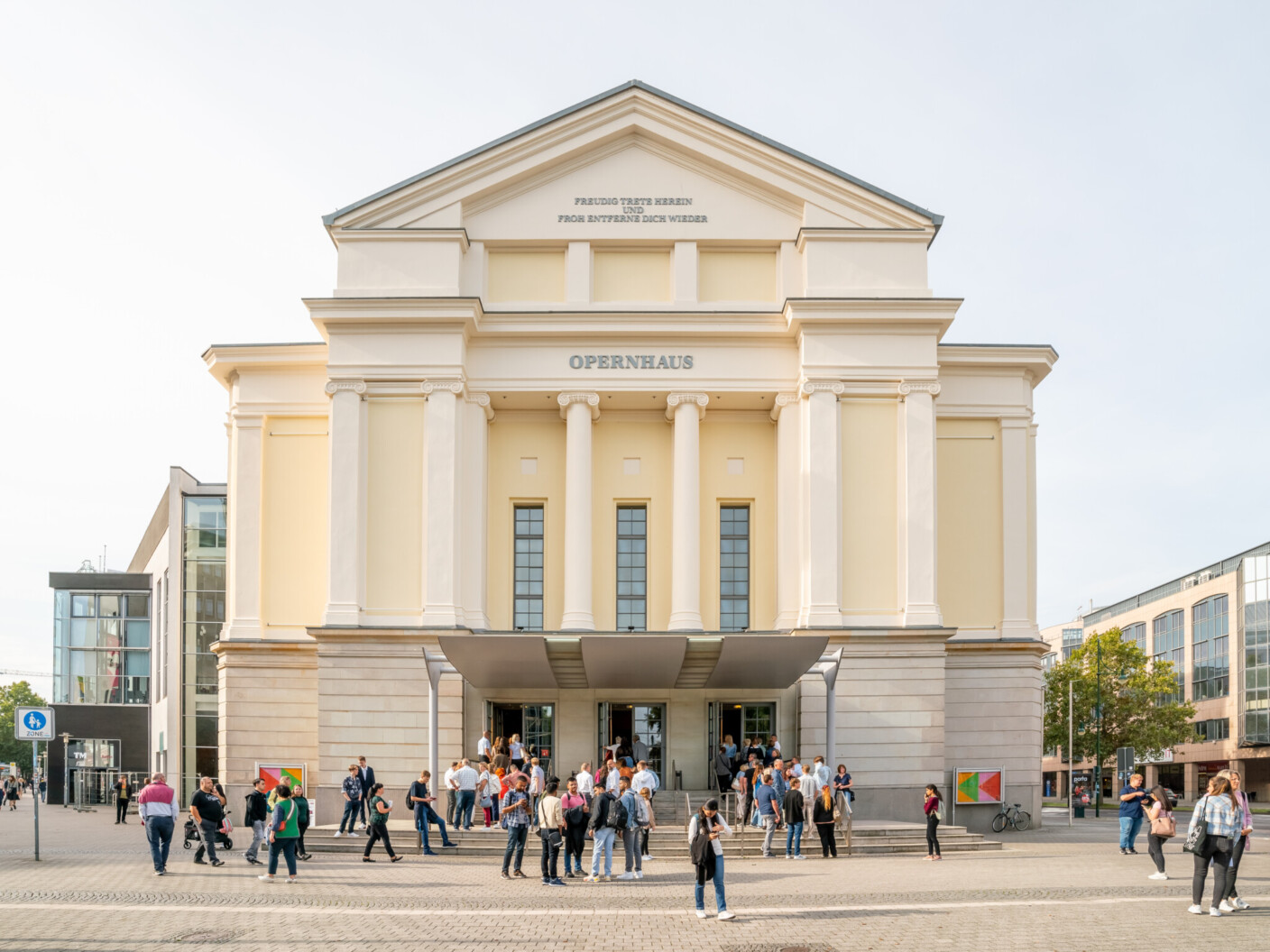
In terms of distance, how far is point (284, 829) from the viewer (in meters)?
21.2

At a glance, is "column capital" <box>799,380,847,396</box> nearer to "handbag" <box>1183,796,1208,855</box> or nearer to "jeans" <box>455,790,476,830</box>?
"jeans" <box>455,790,476,830</box>

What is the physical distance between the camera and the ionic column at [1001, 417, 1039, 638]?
36.9 metres

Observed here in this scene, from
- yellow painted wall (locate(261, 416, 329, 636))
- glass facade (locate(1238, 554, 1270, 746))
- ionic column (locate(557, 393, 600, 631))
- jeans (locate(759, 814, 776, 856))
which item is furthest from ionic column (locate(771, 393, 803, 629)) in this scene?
glass facade (locate(1238, 554, 1270, 746))

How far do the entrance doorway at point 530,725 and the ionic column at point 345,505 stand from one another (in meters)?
4.48

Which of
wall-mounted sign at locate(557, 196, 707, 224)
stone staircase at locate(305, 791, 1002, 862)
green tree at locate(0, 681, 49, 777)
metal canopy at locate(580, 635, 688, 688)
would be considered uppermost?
wall-mounted sign at locate(557, 196, 707, 224)

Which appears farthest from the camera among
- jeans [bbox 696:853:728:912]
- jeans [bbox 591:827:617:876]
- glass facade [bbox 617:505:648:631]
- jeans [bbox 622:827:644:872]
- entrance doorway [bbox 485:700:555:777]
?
glass facade [bbox 617:505:648:631]

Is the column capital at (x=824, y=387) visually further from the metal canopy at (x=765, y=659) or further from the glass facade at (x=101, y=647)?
the glass facade at (x=101, y=647)

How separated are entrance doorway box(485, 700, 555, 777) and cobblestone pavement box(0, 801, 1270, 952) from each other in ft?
27.8

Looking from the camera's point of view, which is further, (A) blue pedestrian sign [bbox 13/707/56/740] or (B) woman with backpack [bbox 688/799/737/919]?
(A) blue pedestrian sign [bbox 13/707/56/740]

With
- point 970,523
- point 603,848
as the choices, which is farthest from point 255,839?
point 970,523

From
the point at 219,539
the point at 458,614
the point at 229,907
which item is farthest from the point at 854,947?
the point at 219,539

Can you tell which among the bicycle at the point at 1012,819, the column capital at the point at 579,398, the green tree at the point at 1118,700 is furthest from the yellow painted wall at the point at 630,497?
the green tree at the point at 1118,700

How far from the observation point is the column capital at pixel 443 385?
114 ft

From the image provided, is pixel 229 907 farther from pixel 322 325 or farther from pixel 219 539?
pixel 219 539
